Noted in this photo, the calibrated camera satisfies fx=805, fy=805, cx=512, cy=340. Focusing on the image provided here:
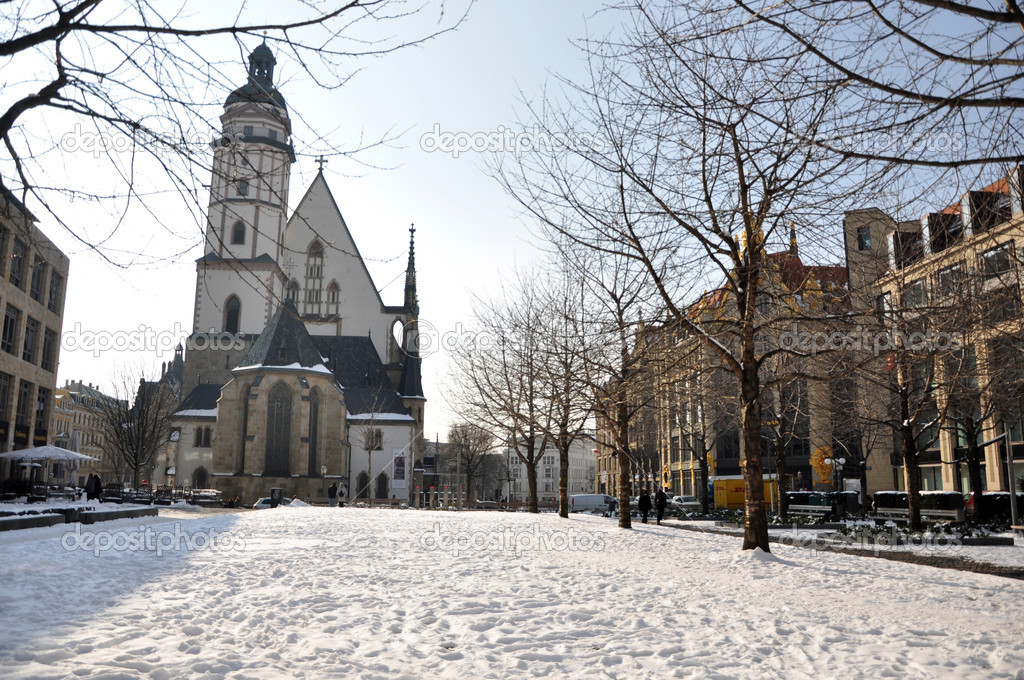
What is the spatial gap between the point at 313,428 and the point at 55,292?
19.2 m

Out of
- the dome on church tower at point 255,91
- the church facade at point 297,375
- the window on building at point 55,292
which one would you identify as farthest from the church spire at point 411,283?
the dome on church tower at point 255,91

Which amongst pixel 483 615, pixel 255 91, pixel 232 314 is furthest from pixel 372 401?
pixel 255 91

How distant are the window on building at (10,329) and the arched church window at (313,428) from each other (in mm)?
21340

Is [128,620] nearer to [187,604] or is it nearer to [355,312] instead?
[187,604]

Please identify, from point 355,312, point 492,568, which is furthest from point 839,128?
point 355,312

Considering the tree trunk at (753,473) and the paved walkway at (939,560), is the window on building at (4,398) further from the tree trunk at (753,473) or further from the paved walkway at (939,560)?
the paved walkway at (939,560)

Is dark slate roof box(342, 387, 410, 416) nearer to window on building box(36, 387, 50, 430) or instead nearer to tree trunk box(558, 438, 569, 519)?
window on building box(36, 387, 50, 430)

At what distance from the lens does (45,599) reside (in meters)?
8.05

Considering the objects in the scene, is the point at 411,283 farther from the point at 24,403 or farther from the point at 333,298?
the point at 24,403

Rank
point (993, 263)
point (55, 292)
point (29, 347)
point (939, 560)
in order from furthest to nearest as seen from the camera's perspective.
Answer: point (55, 292) → point (29, 347) → point (939, 560) → point (993, 263)

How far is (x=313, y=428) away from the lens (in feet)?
186

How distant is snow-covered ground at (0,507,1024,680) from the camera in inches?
242

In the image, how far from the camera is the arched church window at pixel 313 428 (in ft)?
185

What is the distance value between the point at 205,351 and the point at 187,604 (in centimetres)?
6467
